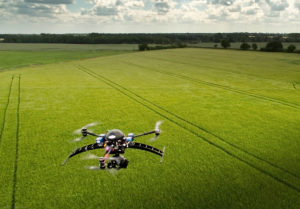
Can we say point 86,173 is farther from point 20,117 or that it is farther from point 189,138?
point 20,117

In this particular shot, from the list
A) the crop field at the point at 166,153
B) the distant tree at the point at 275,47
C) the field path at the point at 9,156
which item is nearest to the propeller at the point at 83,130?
the crop field at the point at 166,153

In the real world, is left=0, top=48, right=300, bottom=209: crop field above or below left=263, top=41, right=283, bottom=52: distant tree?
below

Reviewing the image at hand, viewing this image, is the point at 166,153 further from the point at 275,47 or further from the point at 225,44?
the point at 225,44

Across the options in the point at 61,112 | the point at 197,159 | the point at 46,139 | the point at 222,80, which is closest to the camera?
the point at 197,159

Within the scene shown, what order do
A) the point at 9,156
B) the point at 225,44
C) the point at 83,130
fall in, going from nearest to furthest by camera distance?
the point at 9,156, the point at 83,130, the point at 225,44

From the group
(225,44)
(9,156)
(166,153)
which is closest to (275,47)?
(225,44)

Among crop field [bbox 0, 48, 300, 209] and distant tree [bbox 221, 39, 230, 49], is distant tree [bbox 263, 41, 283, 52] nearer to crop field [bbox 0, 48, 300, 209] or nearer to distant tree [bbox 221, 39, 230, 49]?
distant tree [bbox 221, 39, 230, 49]

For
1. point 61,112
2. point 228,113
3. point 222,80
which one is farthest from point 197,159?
point 222,80

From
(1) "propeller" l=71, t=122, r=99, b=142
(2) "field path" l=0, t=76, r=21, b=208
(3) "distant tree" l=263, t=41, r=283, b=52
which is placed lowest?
(2) "field path" l=0, t=76, r=21, b=208

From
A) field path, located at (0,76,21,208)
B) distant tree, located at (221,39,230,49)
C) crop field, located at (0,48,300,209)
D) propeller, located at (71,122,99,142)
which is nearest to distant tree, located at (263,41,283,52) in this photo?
distant tree, located at (221,39,230,49)

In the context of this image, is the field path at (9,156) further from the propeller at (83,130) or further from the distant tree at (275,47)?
the distant tree at (275,47)

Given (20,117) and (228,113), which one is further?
(228,113)
